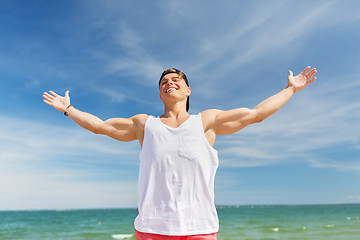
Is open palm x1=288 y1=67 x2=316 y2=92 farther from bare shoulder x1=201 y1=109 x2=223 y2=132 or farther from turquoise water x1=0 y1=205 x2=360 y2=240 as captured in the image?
turquoise water x1=0 y1=205 x2=360 y2=240

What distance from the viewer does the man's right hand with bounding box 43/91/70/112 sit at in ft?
10.5

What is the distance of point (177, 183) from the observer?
2.55 metres

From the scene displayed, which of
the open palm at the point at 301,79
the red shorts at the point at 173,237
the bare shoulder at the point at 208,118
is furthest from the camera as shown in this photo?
the open palm at the point at 301,79

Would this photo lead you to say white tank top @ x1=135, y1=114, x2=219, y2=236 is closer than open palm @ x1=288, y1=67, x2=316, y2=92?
Yes

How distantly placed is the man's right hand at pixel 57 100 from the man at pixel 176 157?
0.78 feet

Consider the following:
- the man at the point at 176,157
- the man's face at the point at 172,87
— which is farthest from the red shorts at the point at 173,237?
the man's face at the point at 172,87

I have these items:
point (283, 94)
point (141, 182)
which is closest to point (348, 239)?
point (283, 94)

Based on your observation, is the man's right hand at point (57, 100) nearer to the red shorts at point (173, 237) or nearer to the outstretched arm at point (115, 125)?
the outstretched arm at point (115, 125)

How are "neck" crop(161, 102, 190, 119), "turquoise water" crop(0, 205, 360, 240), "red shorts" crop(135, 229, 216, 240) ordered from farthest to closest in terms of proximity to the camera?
"turquoise water" crop(0, 205, 360, 240) → "neck" crop(161, 102, 190, 119) → "red shorts" crop(135, 229, 216, 240)

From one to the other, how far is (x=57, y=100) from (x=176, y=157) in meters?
1.47

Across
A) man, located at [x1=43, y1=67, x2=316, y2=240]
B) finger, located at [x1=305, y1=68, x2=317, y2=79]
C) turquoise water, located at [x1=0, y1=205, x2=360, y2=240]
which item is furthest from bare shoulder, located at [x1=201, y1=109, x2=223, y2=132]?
turquoise water, located at [x1=0, y1=205, x2=360, y2=240]

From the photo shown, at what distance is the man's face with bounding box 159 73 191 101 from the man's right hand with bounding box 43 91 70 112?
38.2 inches

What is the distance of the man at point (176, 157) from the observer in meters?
2.50

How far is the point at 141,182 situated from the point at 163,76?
42.7 inches
